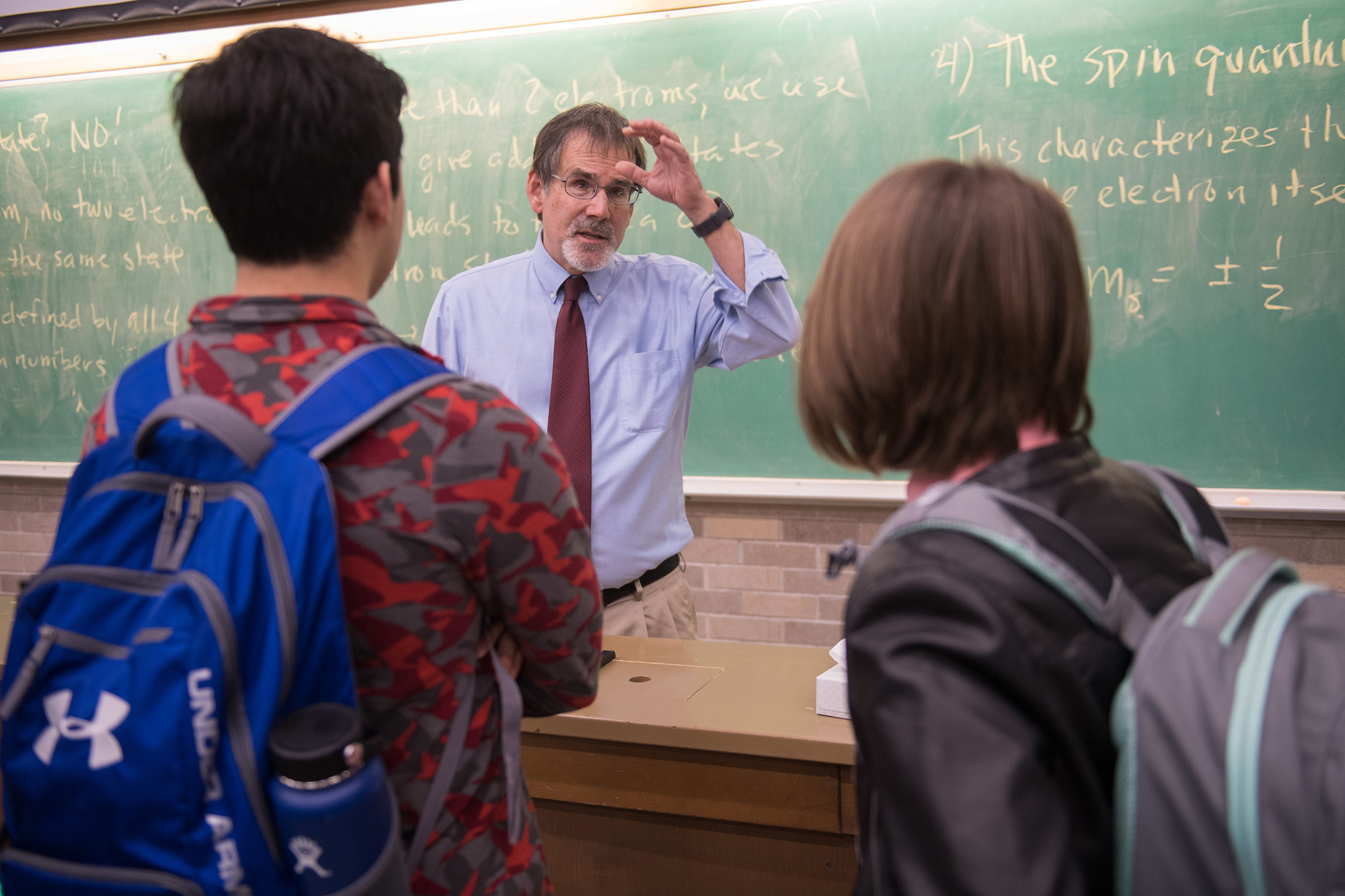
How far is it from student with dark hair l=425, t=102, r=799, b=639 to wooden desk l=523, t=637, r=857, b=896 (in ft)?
1.68

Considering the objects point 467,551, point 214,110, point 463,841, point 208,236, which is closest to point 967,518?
point 467,551

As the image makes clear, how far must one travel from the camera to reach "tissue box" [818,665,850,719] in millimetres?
1180

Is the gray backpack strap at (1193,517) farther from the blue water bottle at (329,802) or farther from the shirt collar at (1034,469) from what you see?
the blue water bottle at (329,802)

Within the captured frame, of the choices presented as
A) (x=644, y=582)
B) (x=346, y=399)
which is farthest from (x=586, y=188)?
(x=346, y=399)

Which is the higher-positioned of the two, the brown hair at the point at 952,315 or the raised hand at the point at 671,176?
the raised hand at the point at 671,176

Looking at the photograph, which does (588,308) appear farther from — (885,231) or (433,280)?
(885,231)

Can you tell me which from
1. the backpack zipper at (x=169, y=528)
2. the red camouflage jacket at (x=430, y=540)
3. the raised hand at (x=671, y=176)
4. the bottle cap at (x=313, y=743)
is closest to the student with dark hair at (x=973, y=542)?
the red camouflage jacket at (x=430, y=540)

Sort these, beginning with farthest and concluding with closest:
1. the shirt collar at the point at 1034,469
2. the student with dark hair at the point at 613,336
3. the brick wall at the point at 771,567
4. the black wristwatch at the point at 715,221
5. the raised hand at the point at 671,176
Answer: the brick wall at the point at 771,567, the student with dark hair at the point at 613,336, the black wristwatch at the point at 715,221, the raised hand at the point at 671,176, the shirt collar at the point at 1034,469

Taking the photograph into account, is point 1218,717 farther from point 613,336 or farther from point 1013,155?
point 1013,155

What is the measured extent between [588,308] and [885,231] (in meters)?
1.33

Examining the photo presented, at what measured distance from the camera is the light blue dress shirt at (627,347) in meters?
1.80

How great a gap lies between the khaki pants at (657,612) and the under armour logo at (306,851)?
→ 3.70ft

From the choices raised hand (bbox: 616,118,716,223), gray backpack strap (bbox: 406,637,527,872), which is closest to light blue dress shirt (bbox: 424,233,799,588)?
raised hand (bbox: 616,118,716,223)

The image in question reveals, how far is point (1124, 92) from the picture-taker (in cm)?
225
